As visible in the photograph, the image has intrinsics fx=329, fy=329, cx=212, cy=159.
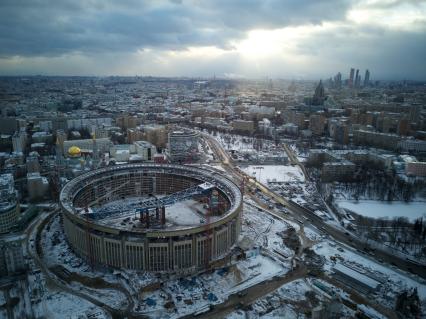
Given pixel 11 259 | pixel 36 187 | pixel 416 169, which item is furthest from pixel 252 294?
pixel 416 169

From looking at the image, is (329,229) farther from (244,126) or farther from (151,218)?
(244,126)

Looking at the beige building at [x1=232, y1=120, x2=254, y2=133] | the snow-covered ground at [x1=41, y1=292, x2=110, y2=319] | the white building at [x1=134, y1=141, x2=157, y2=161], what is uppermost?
the beige building at [x1=232, y1=120, x2=254, y2=133]

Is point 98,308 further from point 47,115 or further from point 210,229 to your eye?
point 47,115

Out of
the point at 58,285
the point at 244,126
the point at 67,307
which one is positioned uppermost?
the point at 244,126

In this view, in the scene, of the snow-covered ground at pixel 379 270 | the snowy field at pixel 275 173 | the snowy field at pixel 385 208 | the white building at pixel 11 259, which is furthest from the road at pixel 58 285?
the snowy field at pixel 275 173

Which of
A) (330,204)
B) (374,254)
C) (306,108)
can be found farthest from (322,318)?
(306,108)

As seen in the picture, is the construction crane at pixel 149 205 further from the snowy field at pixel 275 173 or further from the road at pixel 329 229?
the snowy field at pixel 275 173

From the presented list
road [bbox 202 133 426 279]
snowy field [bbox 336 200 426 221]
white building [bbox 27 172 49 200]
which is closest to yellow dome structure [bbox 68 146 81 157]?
white building [bbox 27 172 49 200]

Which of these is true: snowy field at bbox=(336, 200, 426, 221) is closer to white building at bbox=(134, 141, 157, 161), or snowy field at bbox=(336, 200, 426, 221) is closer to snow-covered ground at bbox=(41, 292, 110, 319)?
snow-covered ground at bbox=(41, 292, 110, 319)
